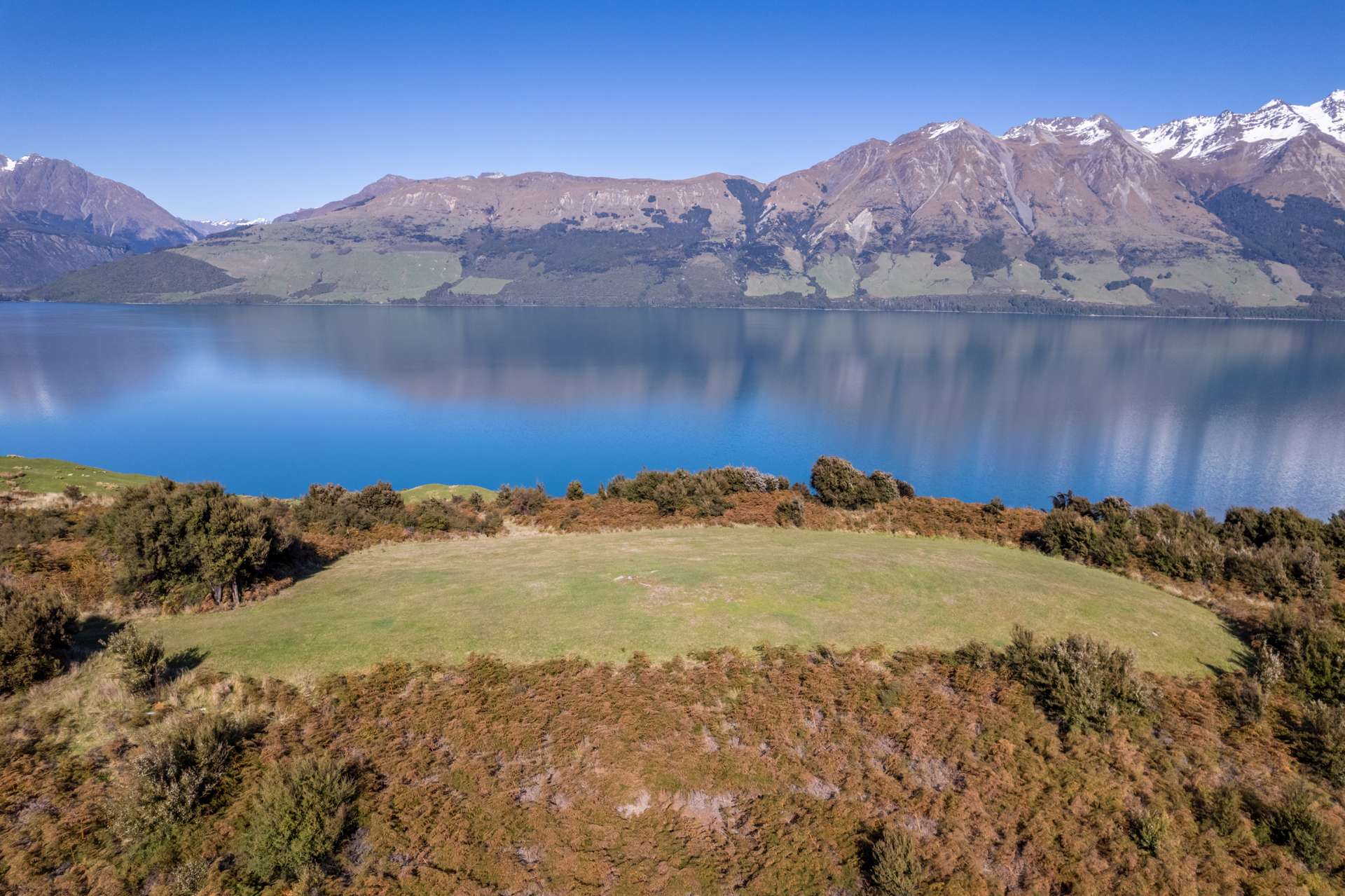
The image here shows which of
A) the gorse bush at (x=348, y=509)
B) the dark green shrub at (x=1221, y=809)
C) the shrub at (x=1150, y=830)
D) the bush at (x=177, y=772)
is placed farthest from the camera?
the gorse bush at (x=348, y=509)

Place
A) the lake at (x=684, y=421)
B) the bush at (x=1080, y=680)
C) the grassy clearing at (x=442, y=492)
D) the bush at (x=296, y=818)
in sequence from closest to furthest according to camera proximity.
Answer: the bush at (x=296, y=818) → the bush at (x=1080, y=680) → the grassy clearing at (x=442, y=492) → the lake at (x=684, y=421)

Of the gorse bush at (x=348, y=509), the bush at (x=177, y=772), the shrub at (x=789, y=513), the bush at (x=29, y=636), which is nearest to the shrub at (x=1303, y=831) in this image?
the bush at (x=177, y=772)

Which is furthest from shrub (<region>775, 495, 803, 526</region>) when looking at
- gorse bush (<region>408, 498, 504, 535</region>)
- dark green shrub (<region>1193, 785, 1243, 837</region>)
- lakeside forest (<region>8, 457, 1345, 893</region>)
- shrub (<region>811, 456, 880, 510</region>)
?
dark green shrub (<region>1193, 785, 1243, 837</region>)

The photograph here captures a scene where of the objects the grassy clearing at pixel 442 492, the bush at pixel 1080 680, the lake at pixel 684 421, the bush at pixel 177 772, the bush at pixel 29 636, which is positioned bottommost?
the lake at pixel 684 421

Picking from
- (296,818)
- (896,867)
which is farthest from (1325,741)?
(296,818)

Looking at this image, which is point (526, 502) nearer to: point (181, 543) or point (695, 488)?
point (695, 488)

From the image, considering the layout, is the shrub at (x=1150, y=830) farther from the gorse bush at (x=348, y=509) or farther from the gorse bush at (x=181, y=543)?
the gorse bush at (x=348, y=509)
